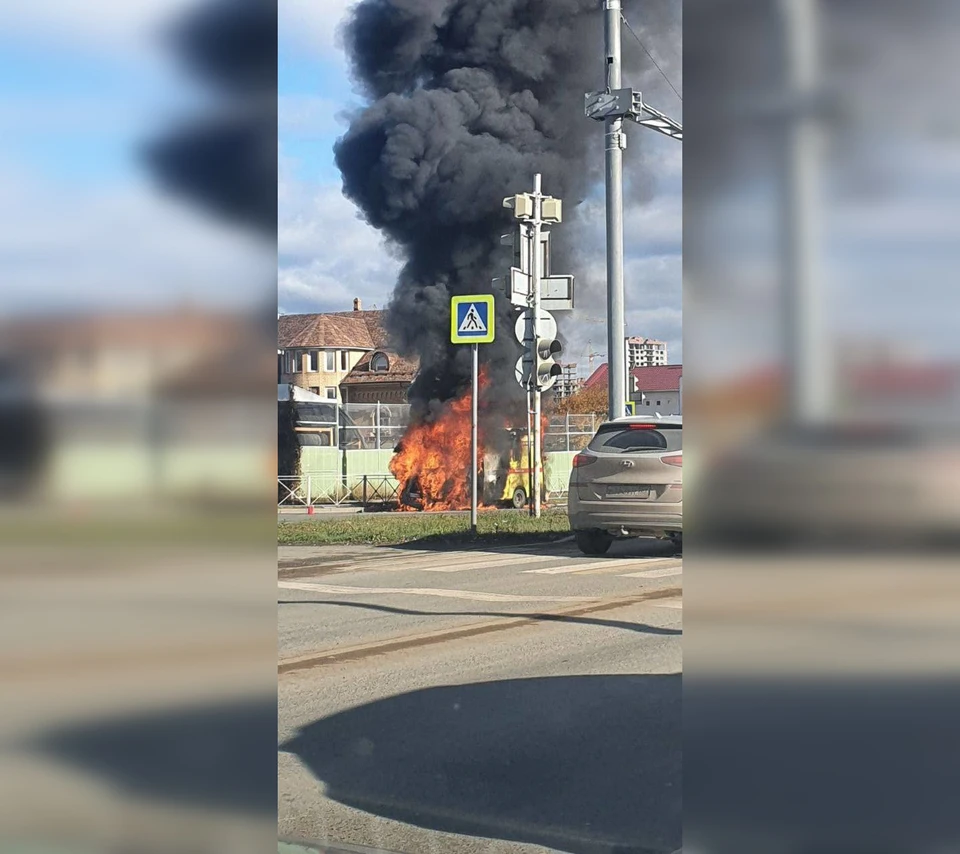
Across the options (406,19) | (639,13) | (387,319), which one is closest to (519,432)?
(387,319)

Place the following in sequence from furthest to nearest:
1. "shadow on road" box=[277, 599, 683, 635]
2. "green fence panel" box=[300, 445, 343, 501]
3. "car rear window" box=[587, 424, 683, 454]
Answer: "green fence panel" box=[300, 445, 343, 501]
"car rear window" box=[587, 424, 683, 454]
"shadow on road" box=[277, 599, 683, 635]

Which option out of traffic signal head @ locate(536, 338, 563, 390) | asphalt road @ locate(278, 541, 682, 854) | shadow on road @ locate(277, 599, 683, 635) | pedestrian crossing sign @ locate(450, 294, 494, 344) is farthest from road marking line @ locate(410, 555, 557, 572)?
traffic signal head @ locate(536, 338, 563, 390)

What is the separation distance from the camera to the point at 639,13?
79.5 feet

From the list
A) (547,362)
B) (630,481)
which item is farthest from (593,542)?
(547,362)

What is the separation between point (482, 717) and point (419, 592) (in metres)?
4.19

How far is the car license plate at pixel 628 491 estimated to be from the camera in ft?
37.1

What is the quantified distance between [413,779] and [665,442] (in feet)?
23.4

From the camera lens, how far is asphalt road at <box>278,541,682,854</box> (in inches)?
160

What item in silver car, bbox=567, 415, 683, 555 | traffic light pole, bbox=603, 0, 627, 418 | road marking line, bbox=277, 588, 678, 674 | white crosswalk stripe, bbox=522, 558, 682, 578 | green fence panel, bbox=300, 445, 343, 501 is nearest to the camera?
road marking line, bbox=277, 588, 678, 674
